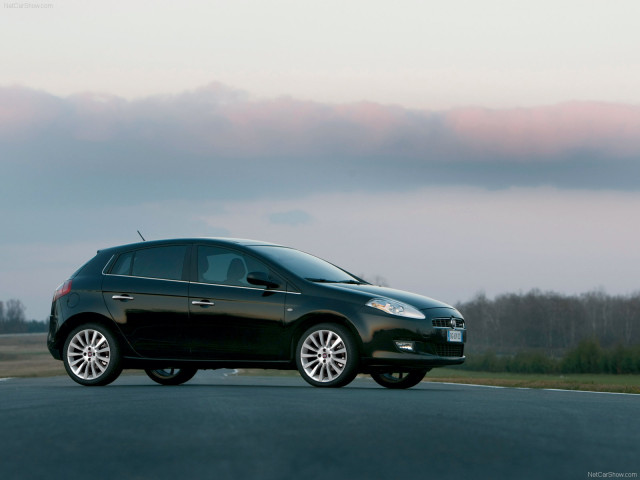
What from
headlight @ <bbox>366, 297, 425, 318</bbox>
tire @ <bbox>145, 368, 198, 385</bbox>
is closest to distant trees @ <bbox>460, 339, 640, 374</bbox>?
tire @ <bbox>145, 368, 198, 385</bbox>

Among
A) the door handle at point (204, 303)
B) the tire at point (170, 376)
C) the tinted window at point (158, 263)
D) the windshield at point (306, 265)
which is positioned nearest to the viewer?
the door handle at point (204, 303)

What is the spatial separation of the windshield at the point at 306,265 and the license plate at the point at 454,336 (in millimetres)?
1473

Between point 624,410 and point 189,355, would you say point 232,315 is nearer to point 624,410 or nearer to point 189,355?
point 189,355

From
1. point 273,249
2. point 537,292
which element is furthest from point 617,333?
point 273,249

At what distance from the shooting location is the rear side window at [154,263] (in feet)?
39.4

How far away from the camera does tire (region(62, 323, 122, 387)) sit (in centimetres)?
1205

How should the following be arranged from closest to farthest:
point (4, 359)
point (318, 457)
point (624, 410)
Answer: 1. point (318, 457)
2. point (624, 410)
3. point (4, 359)

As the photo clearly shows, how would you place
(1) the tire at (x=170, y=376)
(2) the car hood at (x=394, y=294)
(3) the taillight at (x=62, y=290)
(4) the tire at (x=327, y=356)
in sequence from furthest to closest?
(1) the tire at (x=170, y=376) < (3) the taillight at (x=62, y=290) < (2) the car hood at (x=394, y=294) < (4) the tire at (x=327, y=356)

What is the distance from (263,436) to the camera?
5.99m

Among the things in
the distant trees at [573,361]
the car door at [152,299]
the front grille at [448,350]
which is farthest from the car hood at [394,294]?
the distant trees at [573,361]

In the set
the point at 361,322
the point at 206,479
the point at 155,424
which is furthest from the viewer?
the point at 361,322

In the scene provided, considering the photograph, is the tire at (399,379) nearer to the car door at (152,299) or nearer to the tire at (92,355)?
the car door at (152,299)

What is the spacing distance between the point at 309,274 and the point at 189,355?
181 centimetres

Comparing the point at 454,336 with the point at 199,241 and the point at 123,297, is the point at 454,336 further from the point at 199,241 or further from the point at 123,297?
the point at 123,297
